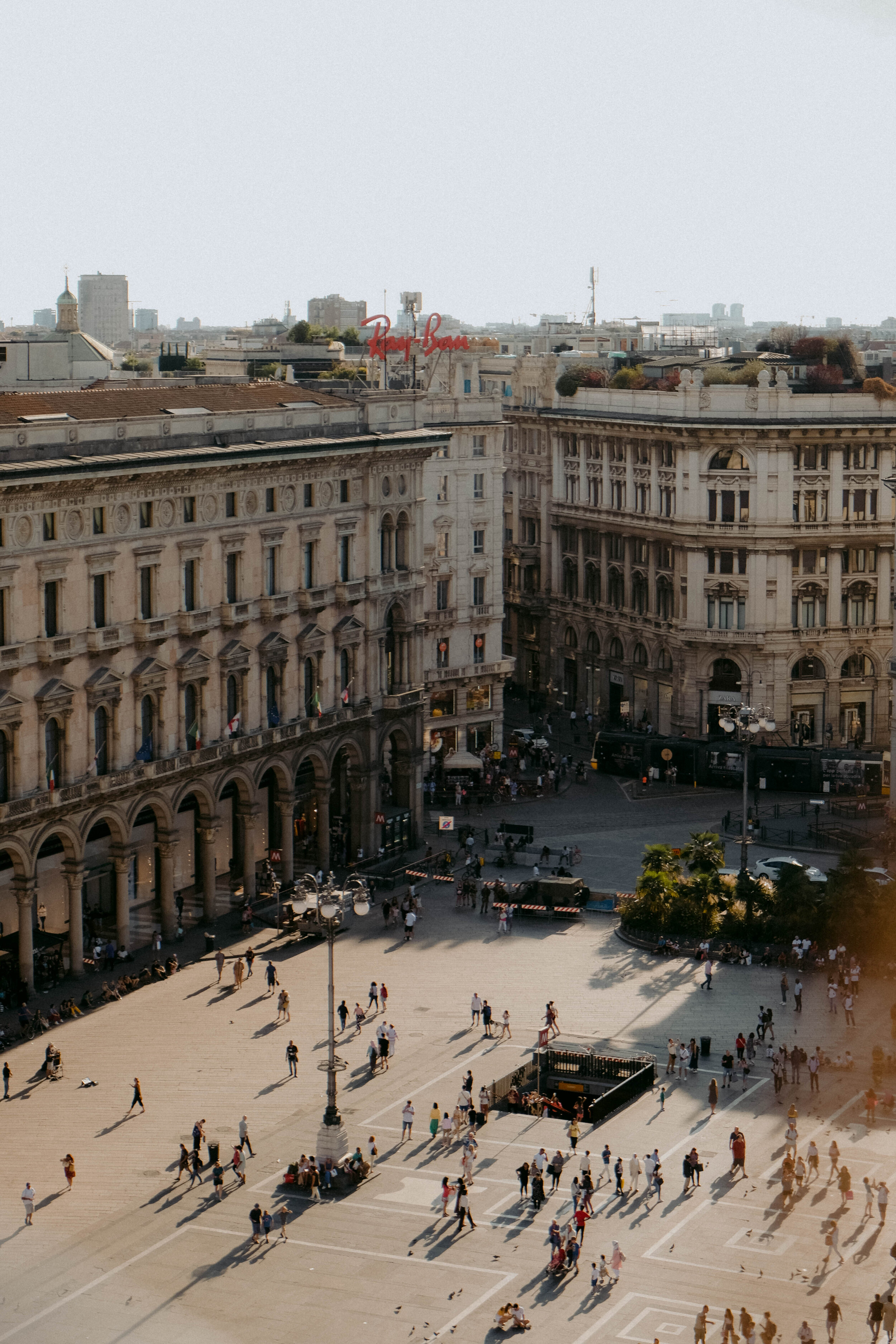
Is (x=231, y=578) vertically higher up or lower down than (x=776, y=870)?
higher up

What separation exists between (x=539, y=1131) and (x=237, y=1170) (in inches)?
419

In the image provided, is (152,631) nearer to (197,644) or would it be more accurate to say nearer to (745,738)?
(197,644)

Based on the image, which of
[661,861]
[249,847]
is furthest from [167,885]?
[661,861]

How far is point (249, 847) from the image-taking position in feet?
313

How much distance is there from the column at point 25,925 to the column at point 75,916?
185 centimetres

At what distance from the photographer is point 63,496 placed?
3265 inches

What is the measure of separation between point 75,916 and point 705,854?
1074 inches

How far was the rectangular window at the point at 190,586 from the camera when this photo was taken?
91.1 metres

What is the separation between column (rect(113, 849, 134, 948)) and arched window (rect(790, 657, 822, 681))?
176 feet

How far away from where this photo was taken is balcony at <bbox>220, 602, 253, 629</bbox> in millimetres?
93125

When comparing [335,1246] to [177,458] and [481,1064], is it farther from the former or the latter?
[177,458]

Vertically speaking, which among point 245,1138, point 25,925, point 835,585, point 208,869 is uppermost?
point 835,585

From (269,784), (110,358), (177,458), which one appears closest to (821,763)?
(269,784)

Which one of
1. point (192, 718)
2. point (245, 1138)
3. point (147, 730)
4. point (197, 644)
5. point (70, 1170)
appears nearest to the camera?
point (70, 1170)
